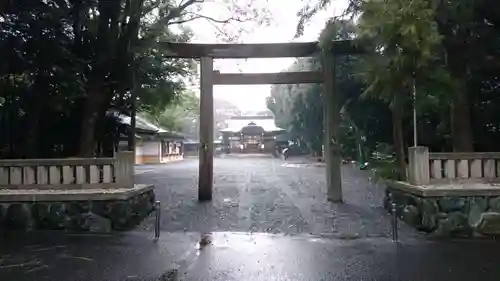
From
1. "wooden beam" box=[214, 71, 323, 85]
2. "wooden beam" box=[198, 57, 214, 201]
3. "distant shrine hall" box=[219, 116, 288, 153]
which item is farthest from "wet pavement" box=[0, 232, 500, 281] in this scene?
"distant shrine hall" box=[219, 116, 288, 153]

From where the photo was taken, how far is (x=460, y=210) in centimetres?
748

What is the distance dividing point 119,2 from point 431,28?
5942mm

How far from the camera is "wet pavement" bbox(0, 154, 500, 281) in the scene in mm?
5332

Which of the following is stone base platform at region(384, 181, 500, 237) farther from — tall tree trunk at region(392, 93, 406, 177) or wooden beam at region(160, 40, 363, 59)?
wooden beam at region(160, 40, 363, 59)

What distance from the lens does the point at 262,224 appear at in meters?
8.74

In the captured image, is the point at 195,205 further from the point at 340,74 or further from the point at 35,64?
the point at 340,74

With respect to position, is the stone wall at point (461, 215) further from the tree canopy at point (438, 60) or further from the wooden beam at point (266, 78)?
the wooden beam at point (266, 78)

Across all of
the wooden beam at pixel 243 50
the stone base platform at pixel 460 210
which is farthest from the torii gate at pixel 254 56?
the stone base platform at pixel 460 210

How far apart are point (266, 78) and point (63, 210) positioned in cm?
622

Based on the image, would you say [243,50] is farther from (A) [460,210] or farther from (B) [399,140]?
(A) [460,210]

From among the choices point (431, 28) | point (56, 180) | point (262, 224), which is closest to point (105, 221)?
point (56, 180)

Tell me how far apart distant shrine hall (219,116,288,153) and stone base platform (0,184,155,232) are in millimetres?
46970

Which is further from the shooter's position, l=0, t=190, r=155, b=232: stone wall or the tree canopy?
l=0, t=190, r=155, b=232: stone wall

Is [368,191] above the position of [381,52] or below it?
below
